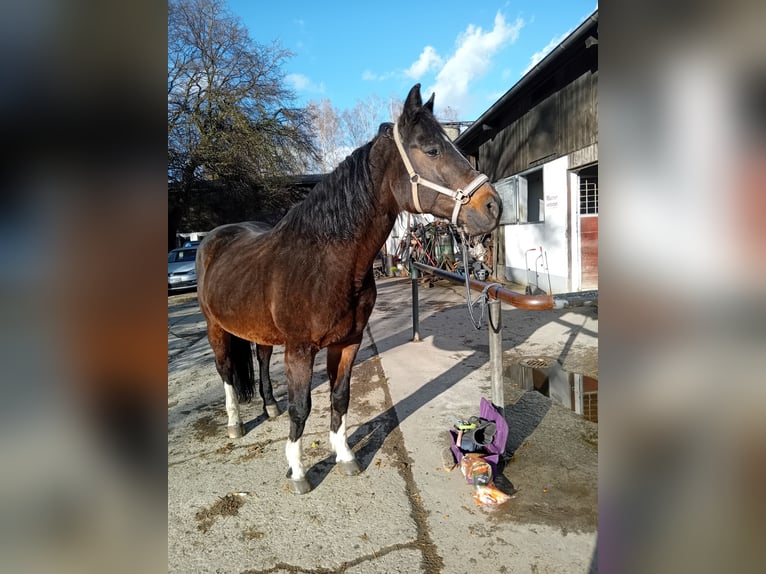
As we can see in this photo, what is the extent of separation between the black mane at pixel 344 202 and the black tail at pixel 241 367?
4.87 ft

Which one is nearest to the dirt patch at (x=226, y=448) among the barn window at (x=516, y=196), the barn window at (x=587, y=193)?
the barn window at (x=587, y=193)

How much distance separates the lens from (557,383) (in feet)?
11.9

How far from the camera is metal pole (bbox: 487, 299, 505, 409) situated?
2262mm

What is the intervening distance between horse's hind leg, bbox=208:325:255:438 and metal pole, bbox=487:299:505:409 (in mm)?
1888

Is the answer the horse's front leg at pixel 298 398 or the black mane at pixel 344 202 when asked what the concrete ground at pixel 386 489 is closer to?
the horse's front leg at pixel 298 398

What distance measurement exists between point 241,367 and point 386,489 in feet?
5.55

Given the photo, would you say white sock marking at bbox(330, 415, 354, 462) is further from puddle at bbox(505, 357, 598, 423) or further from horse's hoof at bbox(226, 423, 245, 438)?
puddle at bbox(505, 357, 598, 423)

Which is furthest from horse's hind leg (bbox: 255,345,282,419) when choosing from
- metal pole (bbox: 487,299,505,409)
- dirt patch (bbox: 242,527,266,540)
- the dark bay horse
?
metal pole (bbox: 487,299,505,409)

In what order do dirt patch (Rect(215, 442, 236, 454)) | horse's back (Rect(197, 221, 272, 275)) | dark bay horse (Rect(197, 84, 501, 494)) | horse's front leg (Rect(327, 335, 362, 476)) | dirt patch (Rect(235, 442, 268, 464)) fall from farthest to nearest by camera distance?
horse's back (Rect(197, 221, 272, 275)) < dirt patch (Rect(215, 442, 236, 454)) < dirt patch (Rect(235, 442, 268, 464)) < horse's front leg (Rect(327, 335, 362, 476)) < dark bay horse (Rect(197, 84, 501, 494))

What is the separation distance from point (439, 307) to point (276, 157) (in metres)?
10.6
